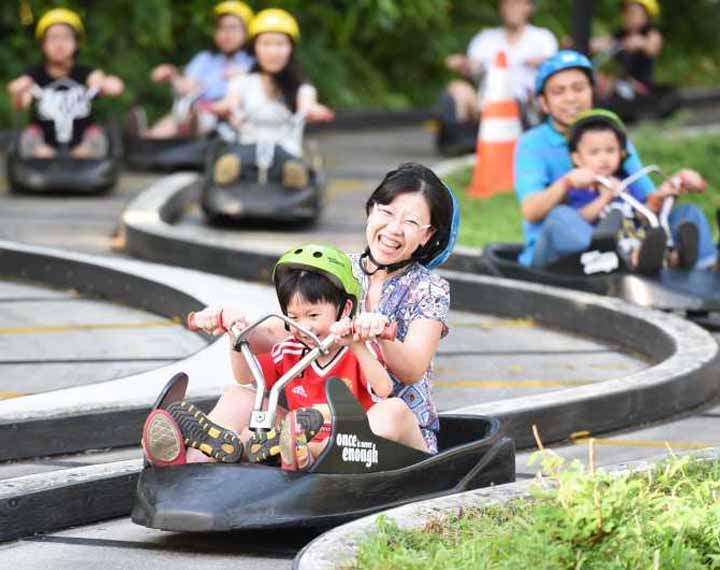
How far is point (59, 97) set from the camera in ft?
44.5

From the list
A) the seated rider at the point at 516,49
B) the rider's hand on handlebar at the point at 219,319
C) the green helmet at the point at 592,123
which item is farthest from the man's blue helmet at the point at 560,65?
the seated rider at the point at 516,49

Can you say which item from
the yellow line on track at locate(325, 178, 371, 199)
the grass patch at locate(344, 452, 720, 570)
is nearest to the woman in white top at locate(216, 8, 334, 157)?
the yellow line on track at locate(325, 178, 371, 199)

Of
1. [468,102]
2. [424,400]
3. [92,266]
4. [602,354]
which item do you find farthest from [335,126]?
[424,400]

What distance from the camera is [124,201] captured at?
1332 cm

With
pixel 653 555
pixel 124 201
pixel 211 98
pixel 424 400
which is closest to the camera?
pixel 653 555

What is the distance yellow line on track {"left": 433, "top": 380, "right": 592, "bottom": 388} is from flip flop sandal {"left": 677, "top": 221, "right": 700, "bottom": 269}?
1617 mm

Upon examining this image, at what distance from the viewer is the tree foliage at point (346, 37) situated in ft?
59.5

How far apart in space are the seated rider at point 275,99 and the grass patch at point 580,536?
300 inches

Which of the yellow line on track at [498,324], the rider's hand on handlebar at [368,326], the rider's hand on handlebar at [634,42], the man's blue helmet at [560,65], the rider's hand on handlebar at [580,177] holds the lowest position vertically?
the yellow line on track at [498,324]

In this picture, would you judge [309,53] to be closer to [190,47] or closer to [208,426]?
[190,47]

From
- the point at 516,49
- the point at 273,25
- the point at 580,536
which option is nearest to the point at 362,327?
the point at 580,536

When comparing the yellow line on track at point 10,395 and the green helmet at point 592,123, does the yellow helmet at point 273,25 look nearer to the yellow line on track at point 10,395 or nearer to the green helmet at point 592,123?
the green helmet at point 592,123

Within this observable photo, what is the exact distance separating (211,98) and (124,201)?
214cm

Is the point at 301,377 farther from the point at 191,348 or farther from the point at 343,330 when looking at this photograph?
the point at 191,348
